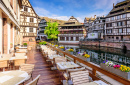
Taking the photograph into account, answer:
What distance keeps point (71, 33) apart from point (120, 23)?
20338 millimetres

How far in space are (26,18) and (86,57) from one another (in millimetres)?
26634

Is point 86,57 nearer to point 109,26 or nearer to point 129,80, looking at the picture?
point 129,80

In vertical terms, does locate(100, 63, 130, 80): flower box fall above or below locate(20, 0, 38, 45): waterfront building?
below

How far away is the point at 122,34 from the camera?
36.0 metres

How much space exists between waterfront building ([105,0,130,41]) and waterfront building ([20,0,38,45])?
2856 centimetres

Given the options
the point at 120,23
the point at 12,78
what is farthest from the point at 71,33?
the point at 12,78

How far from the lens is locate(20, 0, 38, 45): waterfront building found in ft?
89.6

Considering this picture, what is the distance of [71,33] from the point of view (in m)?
47.8

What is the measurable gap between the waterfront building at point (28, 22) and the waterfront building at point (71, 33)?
20.2 metres

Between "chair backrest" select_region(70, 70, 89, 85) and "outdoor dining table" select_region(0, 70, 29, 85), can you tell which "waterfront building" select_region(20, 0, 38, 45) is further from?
"chair backrest" select_region(70, 70, 89, 85)

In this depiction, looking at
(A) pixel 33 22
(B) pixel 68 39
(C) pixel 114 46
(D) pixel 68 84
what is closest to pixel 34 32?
(A) pixel 33 22

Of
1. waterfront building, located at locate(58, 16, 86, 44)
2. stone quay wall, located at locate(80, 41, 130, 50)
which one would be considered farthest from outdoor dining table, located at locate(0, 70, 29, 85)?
waterfront building, located at locate(58, 16, 86, 44)

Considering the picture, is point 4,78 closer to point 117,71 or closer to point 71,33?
point 117,71

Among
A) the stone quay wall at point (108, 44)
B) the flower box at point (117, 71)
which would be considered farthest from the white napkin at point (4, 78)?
the stone quay wall at point (108, 44)
